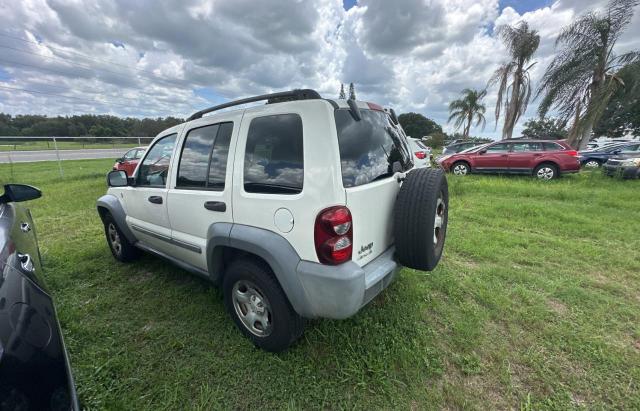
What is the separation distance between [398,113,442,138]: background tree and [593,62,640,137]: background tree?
3407 centimetres

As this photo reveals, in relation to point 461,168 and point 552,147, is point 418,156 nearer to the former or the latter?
point 461,168

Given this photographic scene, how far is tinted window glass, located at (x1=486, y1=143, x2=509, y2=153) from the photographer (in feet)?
36.2

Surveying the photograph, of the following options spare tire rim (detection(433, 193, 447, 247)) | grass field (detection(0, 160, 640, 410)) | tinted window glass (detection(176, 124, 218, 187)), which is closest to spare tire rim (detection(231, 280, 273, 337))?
grass field (detection(0, 160, 640, 410))

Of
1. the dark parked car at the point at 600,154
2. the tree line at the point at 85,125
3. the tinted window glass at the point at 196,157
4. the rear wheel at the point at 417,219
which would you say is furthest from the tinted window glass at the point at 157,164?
the tree line at the point at 85,125

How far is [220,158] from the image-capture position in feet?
7.44

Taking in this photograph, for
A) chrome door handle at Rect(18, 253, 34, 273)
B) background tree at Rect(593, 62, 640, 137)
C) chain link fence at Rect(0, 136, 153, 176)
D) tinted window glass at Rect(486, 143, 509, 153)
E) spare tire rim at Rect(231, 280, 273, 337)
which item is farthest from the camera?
chain link fence at Rect(0, 136, 153, 176)

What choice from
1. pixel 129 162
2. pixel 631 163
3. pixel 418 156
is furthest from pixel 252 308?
pixel 631 163

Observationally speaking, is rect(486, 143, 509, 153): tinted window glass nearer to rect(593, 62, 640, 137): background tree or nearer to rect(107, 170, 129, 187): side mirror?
rect(593, 62, 640, 137): background tree

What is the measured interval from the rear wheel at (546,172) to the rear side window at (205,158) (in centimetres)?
1185

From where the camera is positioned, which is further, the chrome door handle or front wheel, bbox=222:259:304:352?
front wheel, bbox=222:259:304:352

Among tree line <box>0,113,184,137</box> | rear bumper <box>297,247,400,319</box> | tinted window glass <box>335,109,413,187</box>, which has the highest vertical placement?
tree line <box>0,113,184,137</box>

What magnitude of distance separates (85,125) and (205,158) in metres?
53.7

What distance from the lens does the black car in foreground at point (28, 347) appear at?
1.01 meters

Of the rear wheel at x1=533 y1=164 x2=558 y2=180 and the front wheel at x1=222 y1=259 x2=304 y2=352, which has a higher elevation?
the rear wheel at x1=533 y1=164 x2=558 y2=180
